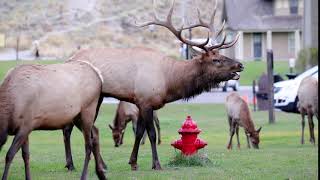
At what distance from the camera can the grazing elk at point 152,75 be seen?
15.6 meters

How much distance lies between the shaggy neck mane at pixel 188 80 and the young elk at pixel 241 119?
255 inches

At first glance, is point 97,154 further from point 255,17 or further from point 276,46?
point 276,46

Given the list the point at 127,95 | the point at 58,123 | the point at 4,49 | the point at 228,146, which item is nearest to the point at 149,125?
the point at 127,95

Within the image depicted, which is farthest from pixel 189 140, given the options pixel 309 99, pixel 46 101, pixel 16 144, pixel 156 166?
pixel 309 99

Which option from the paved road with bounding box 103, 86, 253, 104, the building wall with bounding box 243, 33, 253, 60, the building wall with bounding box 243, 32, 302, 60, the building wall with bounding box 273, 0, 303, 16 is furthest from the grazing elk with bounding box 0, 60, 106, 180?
the building wall with bounding box 273, 0, 303, 16

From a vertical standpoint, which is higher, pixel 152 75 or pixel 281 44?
pixel 152 75

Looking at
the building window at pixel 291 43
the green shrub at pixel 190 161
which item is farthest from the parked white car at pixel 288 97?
the building window at pixel 291 43

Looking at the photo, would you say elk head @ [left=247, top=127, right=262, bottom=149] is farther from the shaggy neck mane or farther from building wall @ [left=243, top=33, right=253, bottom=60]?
building wall @ [left=243, top=33, right=253, bottom=60]

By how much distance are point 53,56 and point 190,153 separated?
50980 millimetres

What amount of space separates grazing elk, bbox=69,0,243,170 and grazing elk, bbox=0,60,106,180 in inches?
74.7

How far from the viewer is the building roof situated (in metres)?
71.9

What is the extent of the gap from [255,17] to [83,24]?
625 inches

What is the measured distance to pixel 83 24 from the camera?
81062mm

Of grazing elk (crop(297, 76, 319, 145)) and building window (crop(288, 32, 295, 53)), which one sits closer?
grazing elk (crop(297, 76, 319, 145))
